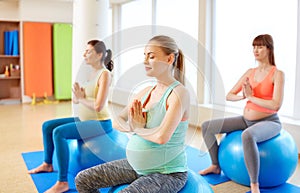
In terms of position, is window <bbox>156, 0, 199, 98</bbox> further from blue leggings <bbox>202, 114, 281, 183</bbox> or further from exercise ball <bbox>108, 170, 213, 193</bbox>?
exercise ball <bbox>108, 170, 213, 193</bbox>

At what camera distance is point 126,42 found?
136 cm

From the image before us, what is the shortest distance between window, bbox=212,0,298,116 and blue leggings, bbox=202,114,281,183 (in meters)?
1.11

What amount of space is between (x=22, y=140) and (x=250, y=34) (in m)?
3.05

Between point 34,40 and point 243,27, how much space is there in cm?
450

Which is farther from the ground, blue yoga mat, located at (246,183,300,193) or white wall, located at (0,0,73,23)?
white wall, located at (0,0,73,23)

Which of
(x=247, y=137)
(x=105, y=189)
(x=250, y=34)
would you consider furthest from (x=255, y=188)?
(x=250, y=34)

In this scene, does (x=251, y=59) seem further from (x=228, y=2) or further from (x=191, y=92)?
(x=191, y=92)

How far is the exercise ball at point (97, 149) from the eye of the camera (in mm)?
2268

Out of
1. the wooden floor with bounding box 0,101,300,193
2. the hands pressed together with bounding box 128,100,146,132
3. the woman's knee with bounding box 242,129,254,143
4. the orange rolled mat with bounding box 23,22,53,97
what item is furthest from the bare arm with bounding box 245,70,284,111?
the orange rolled mat with bounding box 23,22,53,97

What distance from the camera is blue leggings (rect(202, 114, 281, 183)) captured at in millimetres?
2350

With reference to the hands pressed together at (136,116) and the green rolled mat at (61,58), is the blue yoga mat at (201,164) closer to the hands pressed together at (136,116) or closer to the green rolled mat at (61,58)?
the hands pressed together at (136,116)

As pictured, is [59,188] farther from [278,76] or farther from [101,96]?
[278,76]

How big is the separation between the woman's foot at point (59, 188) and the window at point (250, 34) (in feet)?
6.84

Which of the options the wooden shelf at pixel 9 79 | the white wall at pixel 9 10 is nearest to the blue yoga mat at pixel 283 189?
the wooden shelf at pixel 9 79
